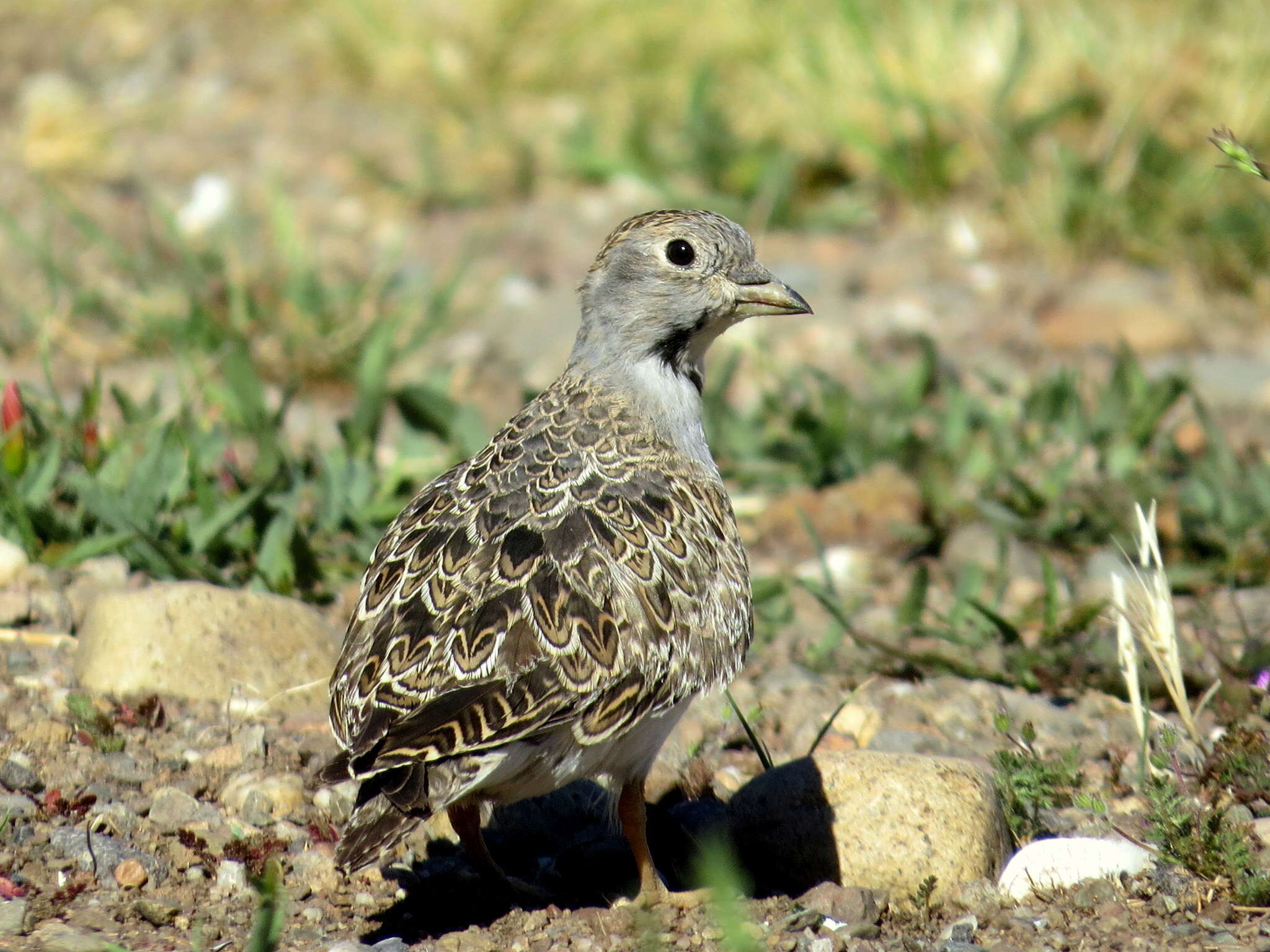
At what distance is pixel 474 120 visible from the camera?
9648 millimetres

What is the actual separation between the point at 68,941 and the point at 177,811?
2.20ft

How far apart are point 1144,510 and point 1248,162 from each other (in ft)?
9.58

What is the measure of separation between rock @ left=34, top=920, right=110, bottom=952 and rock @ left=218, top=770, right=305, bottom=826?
68 cm

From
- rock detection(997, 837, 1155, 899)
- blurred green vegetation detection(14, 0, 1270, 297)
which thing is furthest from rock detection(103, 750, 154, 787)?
blurred green vegetation detection(14, 0, 1270, 297)

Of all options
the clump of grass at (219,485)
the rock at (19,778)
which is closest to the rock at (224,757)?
the rock at (19,778)

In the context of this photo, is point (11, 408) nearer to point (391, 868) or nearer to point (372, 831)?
point (391, 868)

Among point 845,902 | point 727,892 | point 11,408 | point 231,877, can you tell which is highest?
point 11,408

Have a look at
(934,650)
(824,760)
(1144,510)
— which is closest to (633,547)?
(824,760)

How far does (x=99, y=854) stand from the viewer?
388cm

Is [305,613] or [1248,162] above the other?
[1248,162]

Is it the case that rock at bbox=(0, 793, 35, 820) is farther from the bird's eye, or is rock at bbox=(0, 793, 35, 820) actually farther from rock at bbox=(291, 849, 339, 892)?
the bird's eye

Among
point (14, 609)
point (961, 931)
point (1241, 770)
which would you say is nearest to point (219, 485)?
point (14, 609)

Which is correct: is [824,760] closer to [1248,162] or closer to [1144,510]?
[1248,162]

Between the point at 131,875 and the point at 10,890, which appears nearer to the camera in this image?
the point at 10,890
